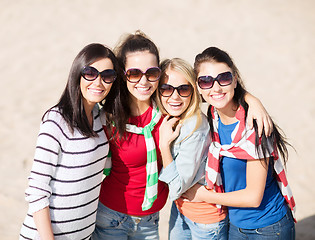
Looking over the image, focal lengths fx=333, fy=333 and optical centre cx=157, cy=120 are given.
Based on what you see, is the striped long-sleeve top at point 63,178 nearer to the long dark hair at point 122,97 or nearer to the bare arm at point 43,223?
the bare arm at point 43,223

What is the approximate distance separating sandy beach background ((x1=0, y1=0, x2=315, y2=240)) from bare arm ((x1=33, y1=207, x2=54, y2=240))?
8.16 ft

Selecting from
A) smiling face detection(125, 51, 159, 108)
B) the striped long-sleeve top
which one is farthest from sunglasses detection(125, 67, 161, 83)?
the striped long-sleeve top

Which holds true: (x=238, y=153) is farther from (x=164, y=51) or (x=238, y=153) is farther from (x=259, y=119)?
(x=164, y=51)

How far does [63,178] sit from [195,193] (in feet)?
3.31

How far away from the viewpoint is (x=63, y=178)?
84.5 inches

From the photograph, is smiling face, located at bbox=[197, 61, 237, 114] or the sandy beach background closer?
smiling face, located at bbox=[197, 61, 237, 114]

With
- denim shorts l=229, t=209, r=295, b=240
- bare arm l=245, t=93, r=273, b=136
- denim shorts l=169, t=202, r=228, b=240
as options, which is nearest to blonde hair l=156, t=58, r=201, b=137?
bare arm l=245, t=93, r=273, b=136

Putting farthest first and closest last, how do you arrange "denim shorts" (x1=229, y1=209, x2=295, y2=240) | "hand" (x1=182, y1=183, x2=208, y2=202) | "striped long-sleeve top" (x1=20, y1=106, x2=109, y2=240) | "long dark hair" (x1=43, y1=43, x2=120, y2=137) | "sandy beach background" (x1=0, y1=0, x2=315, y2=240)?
"sandy beach background" (x1=0, y1=0, x2=315, y2=240)
"hand" (x1=182, y1=183, x2=208, y2=202)
"denim shorts" (x1=229, y1=209, x2=295, y2=240)
"long dark hair" (x1=43, y1=43, x2=120, y2=137)
"striped long-sleeve top" (x1=20, y1=106, x2=109, y2=240)

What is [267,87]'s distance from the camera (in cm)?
849

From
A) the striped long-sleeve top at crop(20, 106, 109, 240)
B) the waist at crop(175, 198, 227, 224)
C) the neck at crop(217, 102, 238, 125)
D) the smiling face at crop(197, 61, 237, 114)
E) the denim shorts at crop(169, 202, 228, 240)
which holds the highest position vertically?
the smiling face at crop(197, 61, 237, 114)

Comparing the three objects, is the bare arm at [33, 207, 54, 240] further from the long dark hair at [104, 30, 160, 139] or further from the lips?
the lips

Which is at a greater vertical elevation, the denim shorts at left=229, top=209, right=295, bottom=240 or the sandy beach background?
the sandy beach background

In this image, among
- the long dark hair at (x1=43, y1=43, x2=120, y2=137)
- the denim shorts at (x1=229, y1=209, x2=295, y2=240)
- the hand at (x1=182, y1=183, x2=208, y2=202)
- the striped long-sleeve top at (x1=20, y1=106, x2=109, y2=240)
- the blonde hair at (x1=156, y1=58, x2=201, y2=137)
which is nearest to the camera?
the striped long-sleeve top at (x1=20, y1=106, x2=109, y2=240)

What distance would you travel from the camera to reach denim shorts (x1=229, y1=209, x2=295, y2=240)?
2422mm
